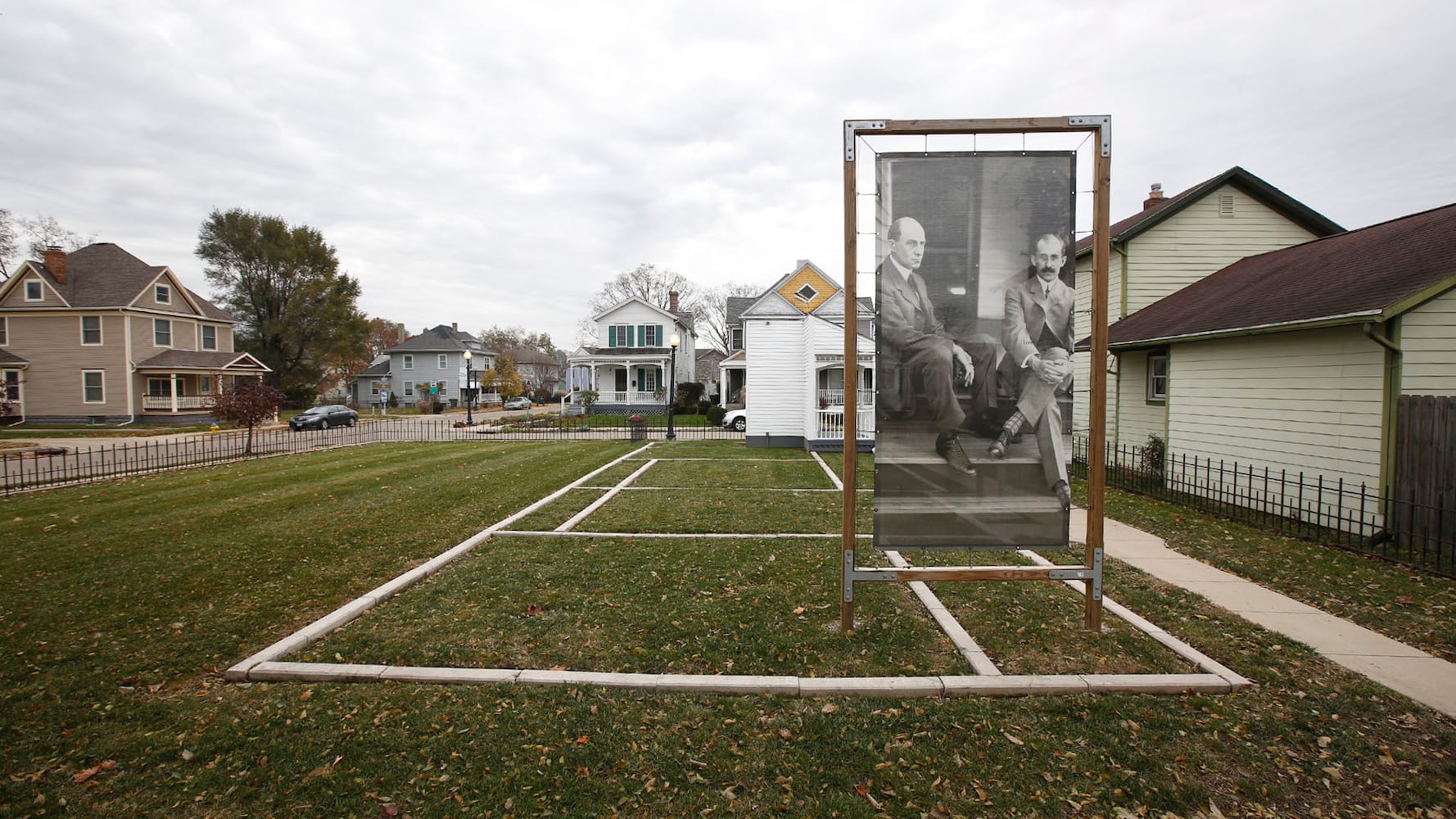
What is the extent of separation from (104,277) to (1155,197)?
159 feet

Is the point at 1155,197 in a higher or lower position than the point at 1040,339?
higher

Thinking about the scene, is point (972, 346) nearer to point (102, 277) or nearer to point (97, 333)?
point (97, 333)

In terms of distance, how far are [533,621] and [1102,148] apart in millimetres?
5996

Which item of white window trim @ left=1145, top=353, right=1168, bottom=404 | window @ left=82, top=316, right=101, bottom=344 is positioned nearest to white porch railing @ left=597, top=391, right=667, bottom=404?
window @ left=82, top=316, right=101, bottom=344

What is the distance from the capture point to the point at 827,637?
4844 millimetres

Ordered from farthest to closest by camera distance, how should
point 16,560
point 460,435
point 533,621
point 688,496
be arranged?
1. point 460,435
2. point 688,496
3. point 16,560
4. point 533,621

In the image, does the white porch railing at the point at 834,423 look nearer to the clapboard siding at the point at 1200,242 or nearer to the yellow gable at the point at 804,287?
the clapboard siding at the point at 1200,242

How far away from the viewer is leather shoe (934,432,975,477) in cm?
485

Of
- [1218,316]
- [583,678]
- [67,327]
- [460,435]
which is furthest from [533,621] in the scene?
[67,327]

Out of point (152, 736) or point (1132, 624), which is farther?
point (1132, 624)

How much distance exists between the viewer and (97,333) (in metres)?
31.5

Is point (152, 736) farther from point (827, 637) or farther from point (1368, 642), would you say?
point (1368, 642)

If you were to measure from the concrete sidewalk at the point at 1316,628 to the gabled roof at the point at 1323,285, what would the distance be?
4267 millimetres

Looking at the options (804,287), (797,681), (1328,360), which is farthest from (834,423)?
(804,287)
